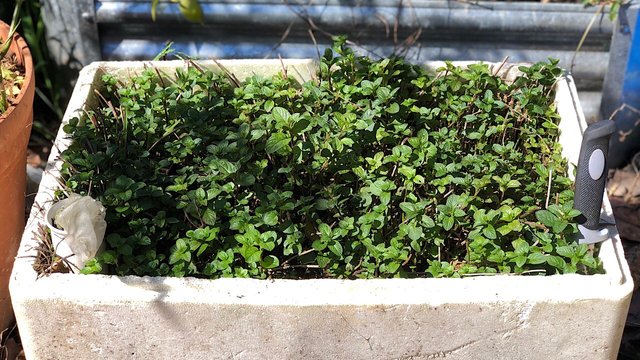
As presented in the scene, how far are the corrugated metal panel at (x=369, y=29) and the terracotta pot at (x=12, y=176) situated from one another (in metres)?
0.88

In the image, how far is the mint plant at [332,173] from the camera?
7.77 ft

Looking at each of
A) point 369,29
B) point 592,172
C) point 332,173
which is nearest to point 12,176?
point 332,173

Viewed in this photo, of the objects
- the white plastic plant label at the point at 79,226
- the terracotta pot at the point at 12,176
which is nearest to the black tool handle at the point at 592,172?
the white plastic plant label at the point at 79,226

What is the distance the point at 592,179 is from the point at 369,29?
1.67 metres

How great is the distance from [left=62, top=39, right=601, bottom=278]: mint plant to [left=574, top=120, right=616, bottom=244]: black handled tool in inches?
2.0

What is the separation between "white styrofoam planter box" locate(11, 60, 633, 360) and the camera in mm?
2178

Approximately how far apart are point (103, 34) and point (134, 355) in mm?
1988

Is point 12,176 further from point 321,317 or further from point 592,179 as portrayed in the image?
Answer: point 592,179

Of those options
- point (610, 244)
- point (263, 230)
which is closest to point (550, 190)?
point (610, 244)

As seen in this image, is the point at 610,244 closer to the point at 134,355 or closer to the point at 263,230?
the point at 263,230

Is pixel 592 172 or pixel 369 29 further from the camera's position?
pixel 369 29

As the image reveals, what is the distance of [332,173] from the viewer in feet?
8.77

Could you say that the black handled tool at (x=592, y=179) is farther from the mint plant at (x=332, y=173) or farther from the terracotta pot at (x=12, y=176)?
the terracotta pot at (x=12, y=176)

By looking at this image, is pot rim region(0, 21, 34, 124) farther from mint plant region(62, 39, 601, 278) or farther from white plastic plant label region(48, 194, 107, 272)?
white plastic plant label region(48, 194, 107, 272)
